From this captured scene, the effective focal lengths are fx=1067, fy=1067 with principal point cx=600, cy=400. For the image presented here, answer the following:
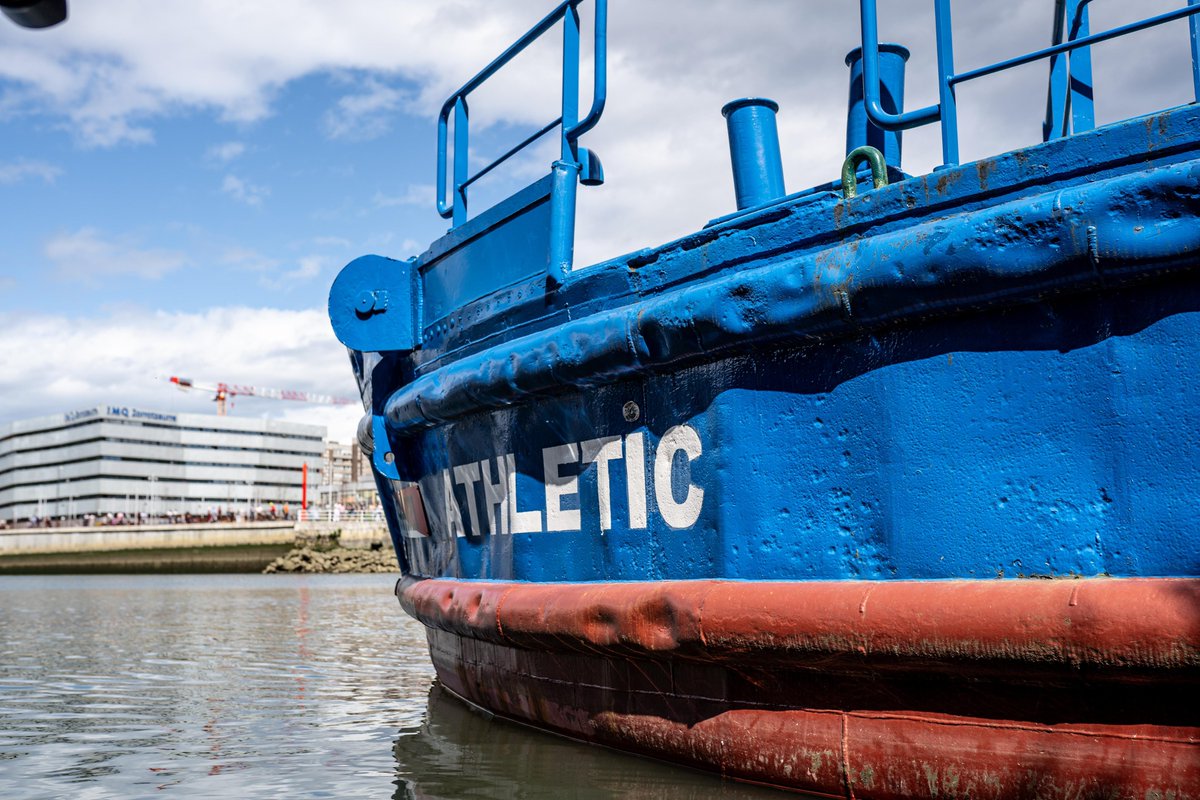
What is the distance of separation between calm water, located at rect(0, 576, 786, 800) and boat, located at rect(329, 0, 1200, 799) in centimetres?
23

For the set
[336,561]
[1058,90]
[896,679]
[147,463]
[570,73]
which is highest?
[147,463]

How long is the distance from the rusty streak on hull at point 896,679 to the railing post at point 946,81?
1.38 meters

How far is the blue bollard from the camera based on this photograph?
4.71m

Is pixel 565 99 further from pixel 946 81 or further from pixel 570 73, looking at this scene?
pixel 946 81

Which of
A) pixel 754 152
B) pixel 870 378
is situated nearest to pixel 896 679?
pixel 870 378

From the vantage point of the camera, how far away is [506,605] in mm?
4270

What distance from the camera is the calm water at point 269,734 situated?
13.2ft

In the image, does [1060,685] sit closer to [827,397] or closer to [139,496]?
[827,397]

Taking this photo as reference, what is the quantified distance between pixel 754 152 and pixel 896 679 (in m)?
2.55

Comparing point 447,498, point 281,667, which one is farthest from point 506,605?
point 281,667

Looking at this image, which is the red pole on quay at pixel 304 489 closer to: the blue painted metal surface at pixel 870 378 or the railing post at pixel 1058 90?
the railing post at pixel 1058 90

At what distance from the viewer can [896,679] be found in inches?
121

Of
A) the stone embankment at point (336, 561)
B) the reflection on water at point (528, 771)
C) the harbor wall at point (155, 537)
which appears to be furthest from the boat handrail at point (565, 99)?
the harbor wall at point (155, 537)

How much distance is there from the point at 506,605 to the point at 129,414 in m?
120
